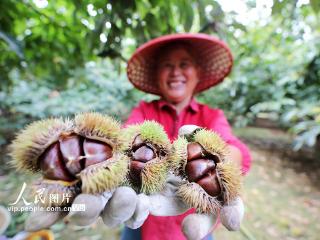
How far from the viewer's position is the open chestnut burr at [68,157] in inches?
18.7

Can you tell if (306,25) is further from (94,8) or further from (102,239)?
(102,239)

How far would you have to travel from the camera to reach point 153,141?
581 millimetres

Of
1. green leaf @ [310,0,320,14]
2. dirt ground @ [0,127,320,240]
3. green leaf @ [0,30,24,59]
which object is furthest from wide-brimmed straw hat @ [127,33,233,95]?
dirt ground @ [0,127,320,240]

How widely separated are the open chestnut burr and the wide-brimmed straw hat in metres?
0.91

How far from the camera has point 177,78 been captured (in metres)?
1.26

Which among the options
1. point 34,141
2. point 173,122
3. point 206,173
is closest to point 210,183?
point 206,173

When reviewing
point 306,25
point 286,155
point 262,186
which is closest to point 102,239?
point 262,186

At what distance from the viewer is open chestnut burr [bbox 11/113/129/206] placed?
0.48 meters

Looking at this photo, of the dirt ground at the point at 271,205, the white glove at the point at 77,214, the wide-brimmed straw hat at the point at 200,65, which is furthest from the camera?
the dirt ground at the point at 271,205

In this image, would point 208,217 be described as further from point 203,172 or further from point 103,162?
point 103,162

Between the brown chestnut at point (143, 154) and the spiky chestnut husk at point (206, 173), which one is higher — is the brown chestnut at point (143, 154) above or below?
above

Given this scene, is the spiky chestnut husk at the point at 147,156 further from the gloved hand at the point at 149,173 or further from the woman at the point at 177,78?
the woman at the point at 177,78

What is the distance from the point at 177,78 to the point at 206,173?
2.51 feet

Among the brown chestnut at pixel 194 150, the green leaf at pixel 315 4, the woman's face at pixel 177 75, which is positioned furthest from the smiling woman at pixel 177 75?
the brown chestnut at pixel 194 150
